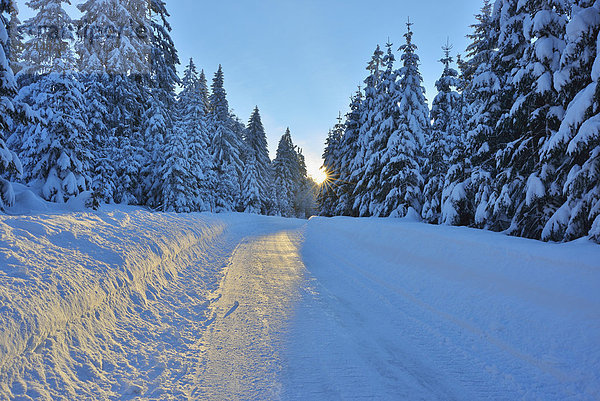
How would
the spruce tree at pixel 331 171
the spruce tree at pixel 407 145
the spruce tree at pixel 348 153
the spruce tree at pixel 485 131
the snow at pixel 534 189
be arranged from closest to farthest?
1. the snow at pixel 534 189
2. the spruce tree at pixel 485 131
3. the spruce tree at pixel 407 145
4. the spruce tree at pixel 348 153
5. the spruce tree at pixel 331 171

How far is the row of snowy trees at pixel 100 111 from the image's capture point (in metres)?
12.5

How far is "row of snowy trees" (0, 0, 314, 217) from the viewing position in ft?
41.1

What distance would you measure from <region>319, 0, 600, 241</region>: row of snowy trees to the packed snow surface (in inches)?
99.0

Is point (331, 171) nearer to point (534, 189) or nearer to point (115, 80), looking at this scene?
point (115, 80)

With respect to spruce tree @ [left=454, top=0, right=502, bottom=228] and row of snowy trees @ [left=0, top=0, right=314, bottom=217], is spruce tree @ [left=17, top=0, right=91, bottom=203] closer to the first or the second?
row of snowy trees @ [left=0, top=0, right=314, bottom=217]

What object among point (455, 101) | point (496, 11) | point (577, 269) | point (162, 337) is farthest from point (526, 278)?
point (455, 101)

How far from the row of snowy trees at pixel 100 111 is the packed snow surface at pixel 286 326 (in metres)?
5.52

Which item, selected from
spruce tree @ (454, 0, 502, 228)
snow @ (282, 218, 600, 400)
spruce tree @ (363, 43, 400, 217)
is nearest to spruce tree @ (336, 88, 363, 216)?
spruce tree @ (363, 43, 400, 217)

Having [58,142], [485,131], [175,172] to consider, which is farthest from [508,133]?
[175,172]

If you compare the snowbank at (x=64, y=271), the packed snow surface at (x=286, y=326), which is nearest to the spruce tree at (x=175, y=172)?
the snowbank at (x=64, y=271)

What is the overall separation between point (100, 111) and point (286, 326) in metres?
18.4

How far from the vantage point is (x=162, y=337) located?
397cm

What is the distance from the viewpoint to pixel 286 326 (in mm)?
4309

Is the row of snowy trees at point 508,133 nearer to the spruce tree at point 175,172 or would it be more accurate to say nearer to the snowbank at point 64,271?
the snowbank at point 64,271
